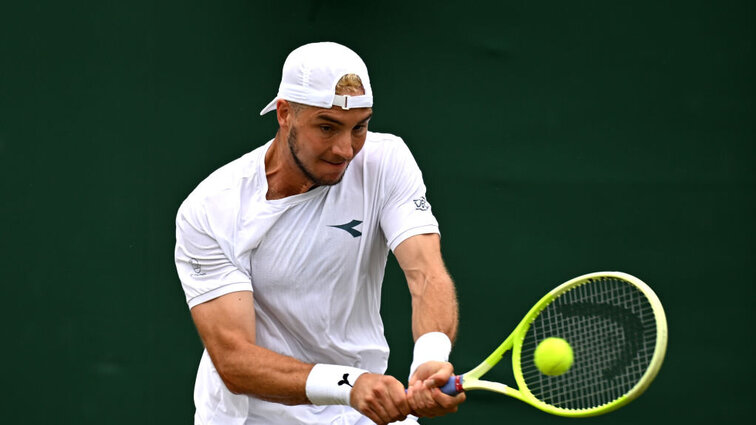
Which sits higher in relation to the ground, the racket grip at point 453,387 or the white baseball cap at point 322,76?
the white baseball cap at point 322,76

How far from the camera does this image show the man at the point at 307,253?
11.7 ft

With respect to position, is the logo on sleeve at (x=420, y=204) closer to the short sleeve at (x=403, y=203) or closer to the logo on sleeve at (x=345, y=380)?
the short sleeve at (x=403, y=203)

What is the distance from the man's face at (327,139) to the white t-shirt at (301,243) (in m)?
0.15

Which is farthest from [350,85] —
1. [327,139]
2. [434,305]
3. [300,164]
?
[434,305]

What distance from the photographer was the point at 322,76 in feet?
11.7

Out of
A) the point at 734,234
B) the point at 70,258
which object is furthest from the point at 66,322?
the point at 734,234

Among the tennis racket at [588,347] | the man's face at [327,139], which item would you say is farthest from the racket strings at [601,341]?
the man's face at [327,139]

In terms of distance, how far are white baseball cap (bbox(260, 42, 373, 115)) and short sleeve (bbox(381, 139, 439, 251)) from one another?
11.3 inches

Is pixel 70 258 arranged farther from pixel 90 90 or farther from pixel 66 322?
pixel 90 90

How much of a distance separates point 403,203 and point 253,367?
0.65m

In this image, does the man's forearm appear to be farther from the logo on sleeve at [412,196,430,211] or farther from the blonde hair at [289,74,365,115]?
the blonde hair at [289,74,365,115]

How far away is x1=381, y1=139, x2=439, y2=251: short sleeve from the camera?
12.2 feet

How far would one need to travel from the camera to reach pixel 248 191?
3816mm

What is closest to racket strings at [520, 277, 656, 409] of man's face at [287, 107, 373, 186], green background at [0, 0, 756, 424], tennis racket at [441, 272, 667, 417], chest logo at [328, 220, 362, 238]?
tennis racket at [441, 272, 667, 417]
